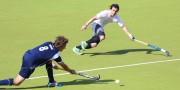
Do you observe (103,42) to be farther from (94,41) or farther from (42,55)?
(42,55)

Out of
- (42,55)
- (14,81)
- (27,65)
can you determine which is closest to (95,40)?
(42,55)

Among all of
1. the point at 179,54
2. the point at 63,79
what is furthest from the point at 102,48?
the point at 63,79

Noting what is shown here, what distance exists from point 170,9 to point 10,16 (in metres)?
8.23

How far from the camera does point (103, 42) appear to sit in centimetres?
1825

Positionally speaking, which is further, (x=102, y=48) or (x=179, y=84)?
(x=102, y=48)

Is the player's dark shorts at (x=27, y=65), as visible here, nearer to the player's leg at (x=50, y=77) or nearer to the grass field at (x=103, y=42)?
the player's leg at (x=50, y=77)

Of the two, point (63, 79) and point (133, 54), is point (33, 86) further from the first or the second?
point (133, 54)

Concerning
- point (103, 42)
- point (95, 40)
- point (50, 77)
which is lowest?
A: point (50, 77)

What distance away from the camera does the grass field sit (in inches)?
Result: 538

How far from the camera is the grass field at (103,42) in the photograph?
13.7 meters

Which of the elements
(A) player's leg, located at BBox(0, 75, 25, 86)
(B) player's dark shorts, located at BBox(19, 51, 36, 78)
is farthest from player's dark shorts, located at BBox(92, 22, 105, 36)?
(A) player's leg, located at BBox(0, 75, 25, 86)

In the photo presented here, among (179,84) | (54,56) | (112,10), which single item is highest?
(112,10)

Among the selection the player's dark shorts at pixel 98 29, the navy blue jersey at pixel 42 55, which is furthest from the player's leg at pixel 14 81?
the player's dark shorts at pixel 98 29

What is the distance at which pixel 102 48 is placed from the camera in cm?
1739
